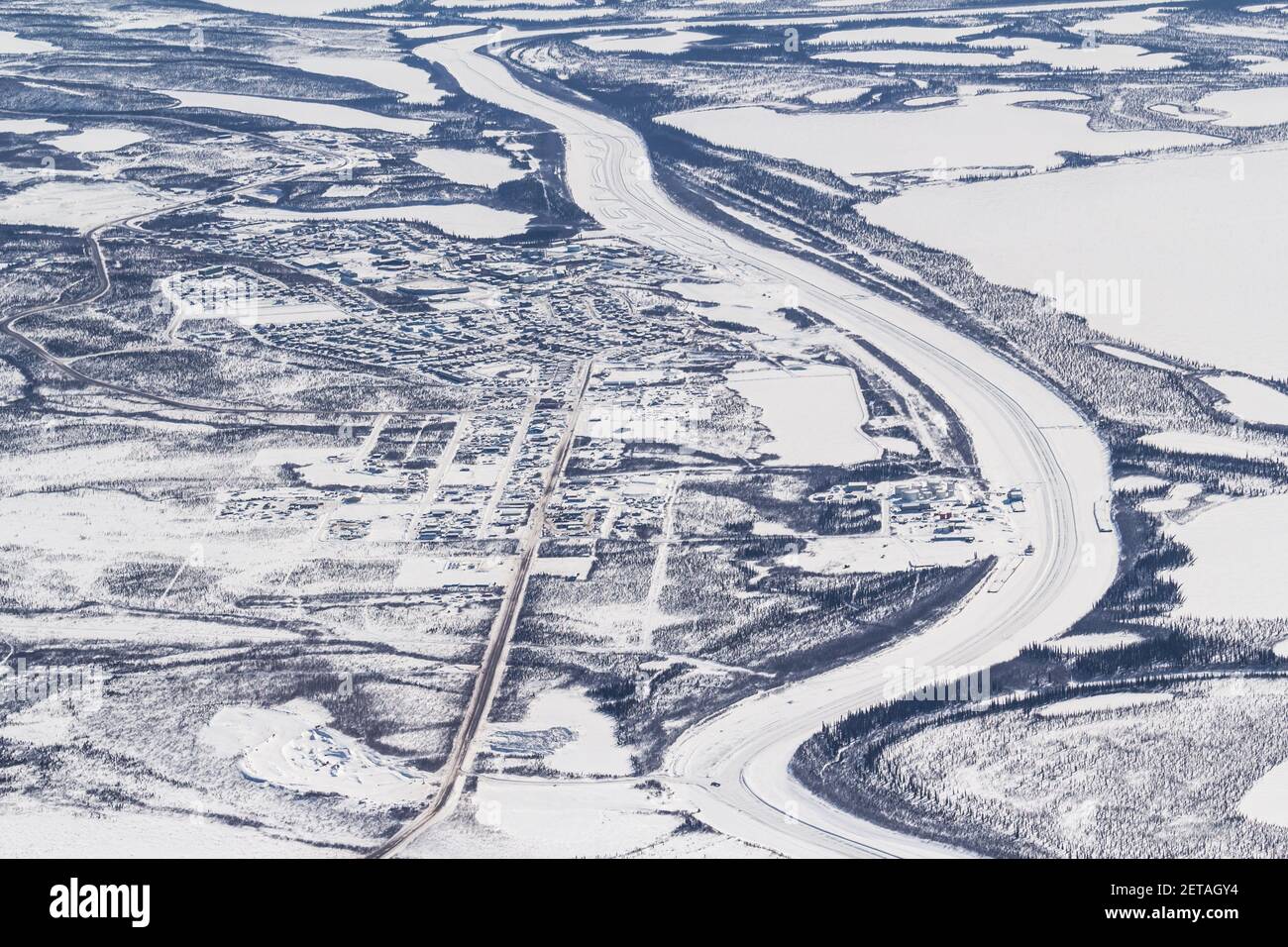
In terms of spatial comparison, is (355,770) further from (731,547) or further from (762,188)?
(762,188)

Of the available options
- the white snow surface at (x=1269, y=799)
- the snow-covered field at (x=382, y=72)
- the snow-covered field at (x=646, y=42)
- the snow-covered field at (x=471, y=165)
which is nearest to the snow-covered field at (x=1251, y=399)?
the white snow surface at (x=1269, y=799)

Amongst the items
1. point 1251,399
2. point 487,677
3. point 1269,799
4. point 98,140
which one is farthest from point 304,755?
point 98,140

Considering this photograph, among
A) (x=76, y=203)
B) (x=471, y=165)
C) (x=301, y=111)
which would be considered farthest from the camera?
(x=301, y=111)

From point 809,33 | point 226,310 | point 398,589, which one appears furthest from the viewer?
point 809,33

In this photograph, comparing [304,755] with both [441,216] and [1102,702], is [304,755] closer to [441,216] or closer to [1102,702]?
[1102,702]

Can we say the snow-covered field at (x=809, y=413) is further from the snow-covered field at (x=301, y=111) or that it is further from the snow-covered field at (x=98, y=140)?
the snow-covered field at (x=98, y=140)

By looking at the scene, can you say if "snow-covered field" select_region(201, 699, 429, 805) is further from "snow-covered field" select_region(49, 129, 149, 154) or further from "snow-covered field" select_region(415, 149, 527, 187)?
"snow-covered field" select_region(49, 129, 149, 154)

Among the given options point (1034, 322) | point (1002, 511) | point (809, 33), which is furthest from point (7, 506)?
point (809, 33)
